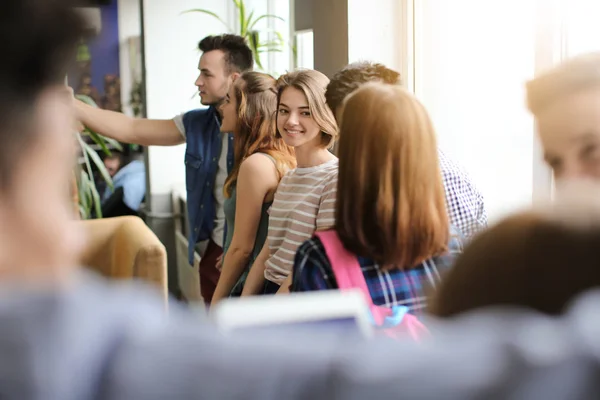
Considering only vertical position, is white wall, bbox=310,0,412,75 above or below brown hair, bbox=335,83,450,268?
above

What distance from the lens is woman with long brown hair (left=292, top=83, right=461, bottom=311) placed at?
2.08ft

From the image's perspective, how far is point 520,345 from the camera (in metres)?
0.18

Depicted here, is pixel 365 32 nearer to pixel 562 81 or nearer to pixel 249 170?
pixel 249 170

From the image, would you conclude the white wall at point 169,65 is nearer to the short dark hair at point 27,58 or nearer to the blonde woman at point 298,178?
the blonde woman at point 298,178

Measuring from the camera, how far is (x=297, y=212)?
1.11 m

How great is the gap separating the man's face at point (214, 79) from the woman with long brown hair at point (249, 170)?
400 mm

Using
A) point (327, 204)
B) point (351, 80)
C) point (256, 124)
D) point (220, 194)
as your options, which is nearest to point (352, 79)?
point (351, 80)

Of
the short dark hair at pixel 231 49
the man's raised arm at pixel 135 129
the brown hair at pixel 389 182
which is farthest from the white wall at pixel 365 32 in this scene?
the brown hair at pixel 389 182

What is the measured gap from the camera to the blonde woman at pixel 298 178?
111 cm

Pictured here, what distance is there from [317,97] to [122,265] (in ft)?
3.12

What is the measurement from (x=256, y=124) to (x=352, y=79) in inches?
20.8

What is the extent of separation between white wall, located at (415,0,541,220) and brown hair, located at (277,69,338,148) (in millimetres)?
277

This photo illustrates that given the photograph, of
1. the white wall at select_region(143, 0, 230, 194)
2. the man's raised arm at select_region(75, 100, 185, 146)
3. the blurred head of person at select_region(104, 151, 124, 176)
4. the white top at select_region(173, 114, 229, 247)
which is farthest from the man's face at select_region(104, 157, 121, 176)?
the white top at select_region(173, 114, 229, 247)

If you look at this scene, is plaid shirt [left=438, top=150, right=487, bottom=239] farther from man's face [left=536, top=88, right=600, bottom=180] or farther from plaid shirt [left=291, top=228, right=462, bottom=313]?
man's face [left=536, top=88, right=600, bottom=180]
